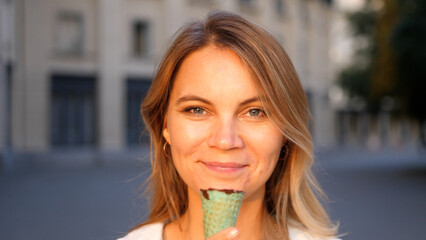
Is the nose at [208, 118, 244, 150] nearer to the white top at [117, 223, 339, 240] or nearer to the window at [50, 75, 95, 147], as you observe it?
the white top at [117, 223, 339, 240]

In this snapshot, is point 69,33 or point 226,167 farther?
point 69,33

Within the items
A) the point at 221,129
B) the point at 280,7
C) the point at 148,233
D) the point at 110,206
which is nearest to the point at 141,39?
the point at 280,7

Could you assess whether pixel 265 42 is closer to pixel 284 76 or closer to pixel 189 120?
pixel 284 76

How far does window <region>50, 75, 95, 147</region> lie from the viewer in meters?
22.2

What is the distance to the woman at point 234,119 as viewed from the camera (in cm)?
171

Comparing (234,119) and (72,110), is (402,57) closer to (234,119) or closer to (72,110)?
(72,110)

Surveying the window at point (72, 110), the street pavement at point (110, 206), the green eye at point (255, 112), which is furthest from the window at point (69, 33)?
the green eye at point (255, 112)

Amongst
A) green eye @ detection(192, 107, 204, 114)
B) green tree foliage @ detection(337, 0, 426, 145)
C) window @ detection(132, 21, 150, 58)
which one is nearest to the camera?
green eye @ detection(192, 107, 204, 114)

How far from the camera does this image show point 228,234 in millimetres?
1449

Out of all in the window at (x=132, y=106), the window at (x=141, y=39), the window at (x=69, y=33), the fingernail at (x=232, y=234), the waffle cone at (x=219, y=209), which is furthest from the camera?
the window at (x=141, y=39)

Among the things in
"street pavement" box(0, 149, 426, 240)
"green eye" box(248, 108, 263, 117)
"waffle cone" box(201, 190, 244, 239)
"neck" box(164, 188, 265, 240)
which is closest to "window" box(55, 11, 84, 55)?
"street pavement" box(0, 149, 426, 240)

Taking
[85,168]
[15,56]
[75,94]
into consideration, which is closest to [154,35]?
[75,94]

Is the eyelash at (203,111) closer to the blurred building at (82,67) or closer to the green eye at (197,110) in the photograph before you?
the green eye at (197,110)

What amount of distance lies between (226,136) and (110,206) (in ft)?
27.6
